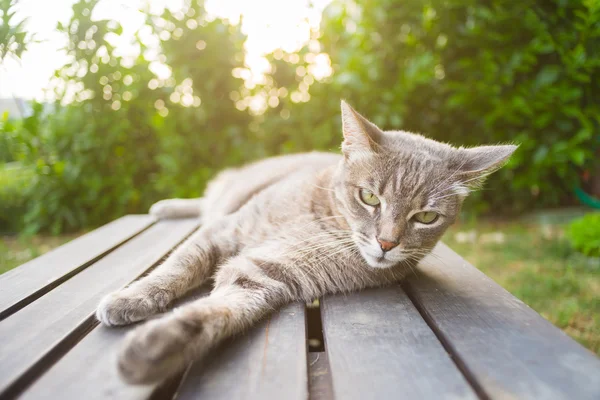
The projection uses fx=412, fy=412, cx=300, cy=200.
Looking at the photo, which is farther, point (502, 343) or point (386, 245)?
point (386, 245)

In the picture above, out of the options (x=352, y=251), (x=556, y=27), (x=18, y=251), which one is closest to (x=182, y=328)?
(x=352, y=251)

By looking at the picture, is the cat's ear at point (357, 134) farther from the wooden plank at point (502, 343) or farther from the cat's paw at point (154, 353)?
the cat's paw at point (154, 353)

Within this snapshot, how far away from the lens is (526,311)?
1311 mm

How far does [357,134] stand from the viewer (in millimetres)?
1682

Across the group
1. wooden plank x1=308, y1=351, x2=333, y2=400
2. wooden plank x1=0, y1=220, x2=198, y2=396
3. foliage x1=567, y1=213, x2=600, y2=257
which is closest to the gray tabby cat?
wooden plank x1=0, y1=220, x2=198, y2=396

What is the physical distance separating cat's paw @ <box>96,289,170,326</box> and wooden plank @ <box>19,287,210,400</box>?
112 millimetres

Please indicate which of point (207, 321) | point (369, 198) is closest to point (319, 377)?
point (207, 321)

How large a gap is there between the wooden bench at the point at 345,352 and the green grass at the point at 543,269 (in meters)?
1.29

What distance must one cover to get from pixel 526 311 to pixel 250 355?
881 mm

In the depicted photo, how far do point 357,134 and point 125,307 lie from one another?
1062 mm

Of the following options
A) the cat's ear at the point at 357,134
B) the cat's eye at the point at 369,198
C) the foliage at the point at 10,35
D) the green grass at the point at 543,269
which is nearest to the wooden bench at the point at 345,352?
the cat's eye at the point at 369,198

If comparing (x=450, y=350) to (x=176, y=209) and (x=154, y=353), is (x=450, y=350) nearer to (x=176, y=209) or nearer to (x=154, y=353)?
(x=154, y=353)

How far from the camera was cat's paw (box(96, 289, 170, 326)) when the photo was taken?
1.25 meters

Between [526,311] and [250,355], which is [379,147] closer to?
[526,311]
